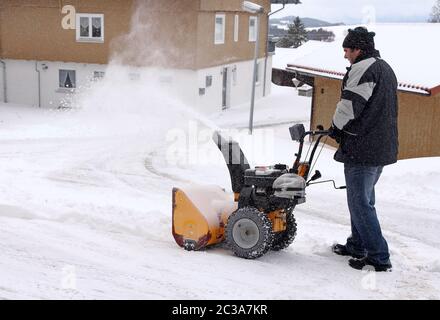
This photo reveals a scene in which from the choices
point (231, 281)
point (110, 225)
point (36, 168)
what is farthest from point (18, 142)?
point (231, 281)

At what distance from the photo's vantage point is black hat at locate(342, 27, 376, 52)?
16.7 feet

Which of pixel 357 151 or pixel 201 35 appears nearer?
pixel 357 151

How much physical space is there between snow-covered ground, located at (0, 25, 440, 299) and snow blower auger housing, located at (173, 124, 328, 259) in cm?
16

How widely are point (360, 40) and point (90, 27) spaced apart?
20.1 meters

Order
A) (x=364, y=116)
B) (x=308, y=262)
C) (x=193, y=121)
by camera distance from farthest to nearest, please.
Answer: (x=193, y=121)
(x=308, y=262)
(x=364, y=116)

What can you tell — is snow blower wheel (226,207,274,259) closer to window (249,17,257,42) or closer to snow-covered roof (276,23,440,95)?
snow-covered roof (276,23,440,95)

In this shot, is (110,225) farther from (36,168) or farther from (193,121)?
(193,121)

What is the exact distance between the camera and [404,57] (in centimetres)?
1627

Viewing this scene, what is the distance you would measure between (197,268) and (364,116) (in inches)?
72.2

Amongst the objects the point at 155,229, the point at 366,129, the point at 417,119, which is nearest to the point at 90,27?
the point at 417,119

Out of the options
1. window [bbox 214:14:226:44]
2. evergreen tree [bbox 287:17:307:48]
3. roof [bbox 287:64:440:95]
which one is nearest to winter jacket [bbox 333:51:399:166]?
roof [bbox 287:64:440:95]

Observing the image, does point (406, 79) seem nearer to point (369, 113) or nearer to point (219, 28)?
point (369, 113)

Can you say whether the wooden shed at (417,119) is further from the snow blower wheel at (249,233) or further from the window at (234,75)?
the window at (234,75)

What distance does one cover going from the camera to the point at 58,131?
17.5 metres
